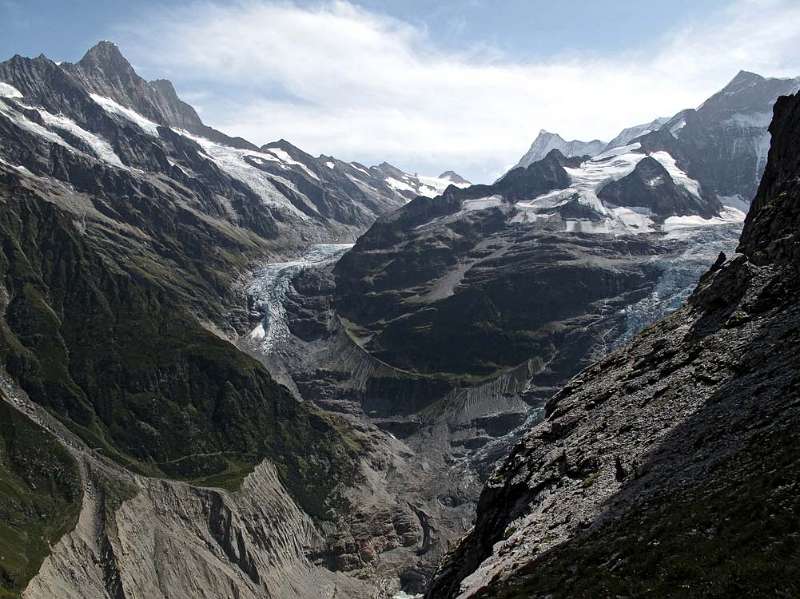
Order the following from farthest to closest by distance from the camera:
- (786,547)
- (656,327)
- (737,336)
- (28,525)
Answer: (28,525) < (656,327) < (737,336) < (786,547)

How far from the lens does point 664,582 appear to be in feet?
110

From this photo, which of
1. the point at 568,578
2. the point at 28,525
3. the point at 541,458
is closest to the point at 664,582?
the point at 568,578

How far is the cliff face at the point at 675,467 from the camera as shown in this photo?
3434cm

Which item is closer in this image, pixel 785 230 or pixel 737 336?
pixel 737 336

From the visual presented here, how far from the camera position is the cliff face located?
3434 cm

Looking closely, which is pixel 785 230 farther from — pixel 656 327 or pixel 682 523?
pixel 682 523

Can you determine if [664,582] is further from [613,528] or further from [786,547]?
[613,528]

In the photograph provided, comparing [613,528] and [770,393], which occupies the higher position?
[770,393]

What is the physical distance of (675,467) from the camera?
164ft

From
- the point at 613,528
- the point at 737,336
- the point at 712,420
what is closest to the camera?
the point at 613,528

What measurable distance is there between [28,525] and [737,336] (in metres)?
184

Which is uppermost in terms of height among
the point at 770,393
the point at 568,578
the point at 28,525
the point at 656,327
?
the point at 28,525

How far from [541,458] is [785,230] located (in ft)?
108

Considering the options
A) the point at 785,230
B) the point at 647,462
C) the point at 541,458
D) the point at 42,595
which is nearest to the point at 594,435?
the point at 541,458
